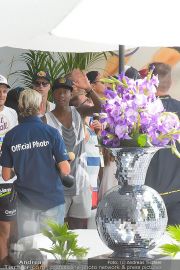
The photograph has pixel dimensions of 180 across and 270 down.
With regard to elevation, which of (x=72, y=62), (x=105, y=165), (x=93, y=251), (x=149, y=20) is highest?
(x=72, y=62)

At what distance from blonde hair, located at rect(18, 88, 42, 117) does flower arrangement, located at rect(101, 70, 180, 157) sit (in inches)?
78.3

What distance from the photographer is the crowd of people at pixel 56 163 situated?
3.70 metres

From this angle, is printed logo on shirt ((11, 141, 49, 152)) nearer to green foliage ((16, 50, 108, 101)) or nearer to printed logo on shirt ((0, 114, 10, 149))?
printed logo on shirt ((0, 114, 10, 149))

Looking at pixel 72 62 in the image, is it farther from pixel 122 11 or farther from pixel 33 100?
pixel 122 11

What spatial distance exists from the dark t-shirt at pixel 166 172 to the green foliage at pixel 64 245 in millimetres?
1628

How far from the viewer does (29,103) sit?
4.09m

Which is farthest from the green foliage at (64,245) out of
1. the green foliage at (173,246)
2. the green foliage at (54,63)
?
the green foliage at (54,63)

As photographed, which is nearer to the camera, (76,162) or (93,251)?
(93,251)

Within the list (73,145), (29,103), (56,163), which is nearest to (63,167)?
(56,163)

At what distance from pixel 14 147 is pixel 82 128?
129 cm

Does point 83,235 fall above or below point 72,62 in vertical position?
below

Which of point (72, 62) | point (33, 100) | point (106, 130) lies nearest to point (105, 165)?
point (33, 100)

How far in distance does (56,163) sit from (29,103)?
398 millimetres

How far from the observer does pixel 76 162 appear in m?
5.15
